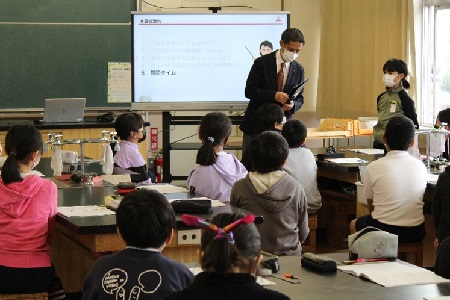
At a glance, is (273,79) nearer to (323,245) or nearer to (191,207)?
(323,245)

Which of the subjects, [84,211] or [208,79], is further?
[208,79]

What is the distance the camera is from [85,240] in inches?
161

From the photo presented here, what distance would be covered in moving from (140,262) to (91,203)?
185cm

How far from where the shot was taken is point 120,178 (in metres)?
5.50

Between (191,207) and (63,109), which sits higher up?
(63,109)

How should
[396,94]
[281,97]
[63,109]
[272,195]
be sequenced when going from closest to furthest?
1. [272,195]
2. [281,97]
3. [396,94]
4. [63,109]

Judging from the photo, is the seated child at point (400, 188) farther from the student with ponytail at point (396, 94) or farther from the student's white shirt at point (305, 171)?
the student with ponytail at point (396, 94)

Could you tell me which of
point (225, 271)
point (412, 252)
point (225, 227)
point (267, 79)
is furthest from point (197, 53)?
point (225, 271)

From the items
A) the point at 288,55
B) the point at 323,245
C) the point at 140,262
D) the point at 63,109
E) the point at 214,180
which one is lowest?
the point at 323,245

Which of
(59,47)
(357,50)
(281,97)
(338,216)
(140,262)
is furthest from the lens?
(59,47)

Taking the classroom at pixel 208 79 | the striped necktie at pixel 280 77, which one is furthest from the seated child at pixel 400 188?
the striped necktie at pixel 280 77

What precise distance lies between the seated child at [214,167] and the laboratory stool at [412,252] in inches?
41.9

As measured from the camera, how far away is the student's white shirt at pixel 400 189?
522 centimetres

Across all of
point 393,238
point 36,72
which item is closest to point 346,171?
point 393,238
